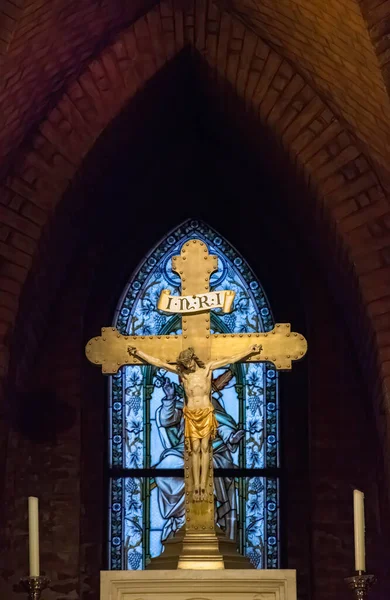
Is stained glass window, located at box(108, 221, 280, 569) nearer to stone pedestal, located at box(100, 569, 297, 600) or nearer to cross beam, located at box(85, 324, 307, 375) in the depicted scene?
cross beam, located at box(85, 324, 307, 375)

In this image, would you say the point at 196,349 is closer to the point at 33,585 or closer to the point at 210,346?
the point at 210,346

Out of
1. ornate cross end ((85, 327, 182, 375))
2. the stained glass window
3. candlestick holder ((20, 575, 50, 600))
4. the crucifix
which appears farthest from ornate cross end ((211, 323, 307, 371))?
the stained glass window

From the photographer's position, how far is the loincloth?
6.64 m

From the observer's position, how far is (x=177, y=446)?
923 centimetres

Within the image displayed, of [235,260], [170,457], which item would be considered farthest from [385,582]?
[235,260]

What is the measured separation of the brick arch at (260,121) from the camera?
766cm

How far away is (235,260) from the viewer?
9.62 metres

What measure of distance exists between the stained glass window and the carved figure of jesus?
6.71 ft

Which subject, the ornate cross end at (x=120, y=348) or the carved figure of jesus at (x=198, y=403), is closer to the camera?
the carved figure of jesus at (x=198, y=403)

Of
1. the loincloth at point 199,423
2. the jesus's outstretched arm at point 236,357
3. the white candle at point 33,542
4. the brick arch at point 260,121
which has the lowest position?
the white candle at point 33,542

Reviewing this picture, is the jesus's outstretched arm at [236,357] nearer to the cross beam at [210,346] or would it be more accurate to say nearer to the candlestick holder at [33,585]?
the cross beam at [210,346]

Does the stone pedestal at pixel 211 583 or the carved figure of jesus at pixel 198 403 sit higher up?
the carved figure of jesus at pixel 198 403

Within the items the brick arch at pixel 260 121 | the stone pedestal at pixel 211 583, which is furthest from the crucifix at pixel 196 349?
the brick arch at pixel 260 121

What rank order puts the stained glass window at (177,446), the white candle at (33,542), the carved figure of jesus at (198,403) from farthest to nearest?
the stained glass window at (177,446), the carved figure of jesus at (198,403), the white candle at (33,542)
